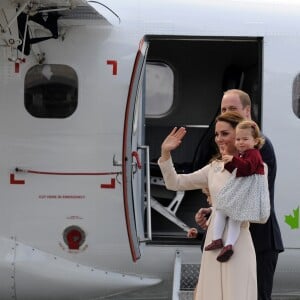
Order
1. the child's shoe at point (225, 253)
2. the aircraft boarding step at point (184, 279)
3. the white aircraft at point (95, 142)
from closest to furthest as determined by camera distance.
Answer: the child's shoe at point (225, 253), the aircraft boarding step at point (184, 279), the white aircraft at point (95, 142)

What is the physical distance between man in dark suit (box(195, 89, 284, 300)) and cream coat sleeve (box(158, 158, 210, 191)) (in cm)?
21

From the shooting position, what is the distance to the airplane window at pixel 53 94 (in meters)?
5.25

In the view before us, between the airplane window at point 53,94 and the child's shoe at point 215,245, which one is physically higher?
the airplane window at point 53,94

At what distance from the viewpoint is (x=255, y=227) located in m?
3.93

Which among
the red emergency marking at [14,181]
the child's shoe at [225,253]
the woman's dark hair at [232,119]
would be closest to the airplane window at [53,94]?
the red emergency marking at [14,181]

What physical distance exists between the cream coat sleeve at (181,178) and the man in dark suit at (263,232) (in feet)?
0.68

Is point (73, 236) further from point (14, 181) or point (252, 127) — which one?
point (252, 127)

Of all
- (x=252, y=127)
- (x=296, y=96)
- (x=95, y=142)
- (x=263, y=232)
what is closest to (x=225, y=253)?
(x=263, y=232)

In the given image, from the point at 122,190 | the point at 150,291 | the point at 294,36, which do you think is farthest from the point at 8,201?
the point at 294,36

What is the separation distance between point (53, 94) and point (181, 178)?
1763 mm

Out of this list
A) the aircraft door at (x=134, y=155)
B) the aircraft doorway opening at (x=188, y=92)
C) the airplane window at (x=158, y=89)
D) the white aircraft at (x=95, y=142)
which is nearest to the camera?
the aircraft door at (x=134, y=155)

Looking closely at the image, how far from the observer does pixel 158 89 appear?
676cm

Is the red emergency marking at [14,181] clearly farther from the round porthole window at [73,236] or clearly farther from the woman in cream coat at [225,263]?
the woman in cream coat at [225,263]

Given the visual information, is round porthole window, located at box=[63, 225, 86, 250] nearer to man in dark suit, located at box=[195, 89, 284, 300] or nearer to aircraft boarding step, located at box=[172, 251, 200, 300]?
aircraft boarding step, located at box=[172, 251, 200, 300]
